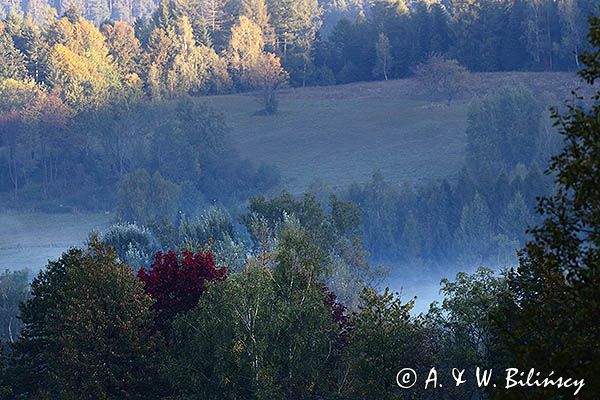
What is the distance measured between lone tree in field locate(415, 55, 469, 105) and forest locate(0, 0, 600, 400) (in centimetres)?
33

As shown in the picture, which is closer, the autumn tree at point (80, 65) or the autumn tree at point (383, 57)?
the autumn tree at point (383, 57)

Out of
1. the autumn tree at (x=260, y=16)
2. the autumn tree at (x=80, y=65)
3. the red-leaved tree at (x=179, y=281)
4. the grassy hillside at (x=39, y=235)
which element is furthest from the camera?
the autumn tree at (x=260, y=16)

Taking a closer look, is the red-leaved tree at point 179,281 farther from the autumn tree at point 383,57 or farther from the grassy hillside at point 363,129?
the autumn tree at point 383,57

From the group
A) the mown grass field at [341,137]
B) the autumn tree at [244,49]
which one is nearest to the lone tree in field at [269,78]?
the autumn tree at [244,49]

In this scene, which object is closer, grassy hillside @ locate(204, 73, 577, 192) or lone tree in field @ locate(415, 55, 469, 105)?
grassy hillside @ locate(204, 73, 577, 192)

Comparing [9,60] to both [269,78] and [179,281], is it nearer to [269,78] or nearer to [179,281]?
[269,78]

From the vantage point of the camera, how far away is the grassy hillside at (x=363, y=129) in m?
96.8

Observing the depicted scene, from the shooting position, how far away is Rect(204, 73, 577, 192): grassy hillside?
317 ft

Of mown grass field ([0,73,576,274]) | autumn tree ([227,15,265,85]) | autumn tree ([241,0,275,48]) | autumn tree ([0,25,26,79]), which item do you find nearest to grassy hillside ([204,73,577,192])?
mown grass field ([0,73,576,274])

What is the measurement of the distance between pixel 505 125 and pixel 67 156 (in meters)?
46.0

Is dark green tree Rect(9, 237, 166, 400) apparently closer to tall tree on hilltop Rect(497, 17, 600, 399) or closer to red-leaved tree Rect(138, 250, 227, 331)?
red-leaved tree Rect(138, 250, 227, 331)

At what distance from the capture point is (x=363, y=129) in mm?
105688

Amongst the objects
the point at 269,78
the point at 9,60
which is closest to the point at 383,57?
the point at 269,78

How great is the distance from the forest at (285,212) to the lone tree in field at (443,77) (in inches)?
12.9
